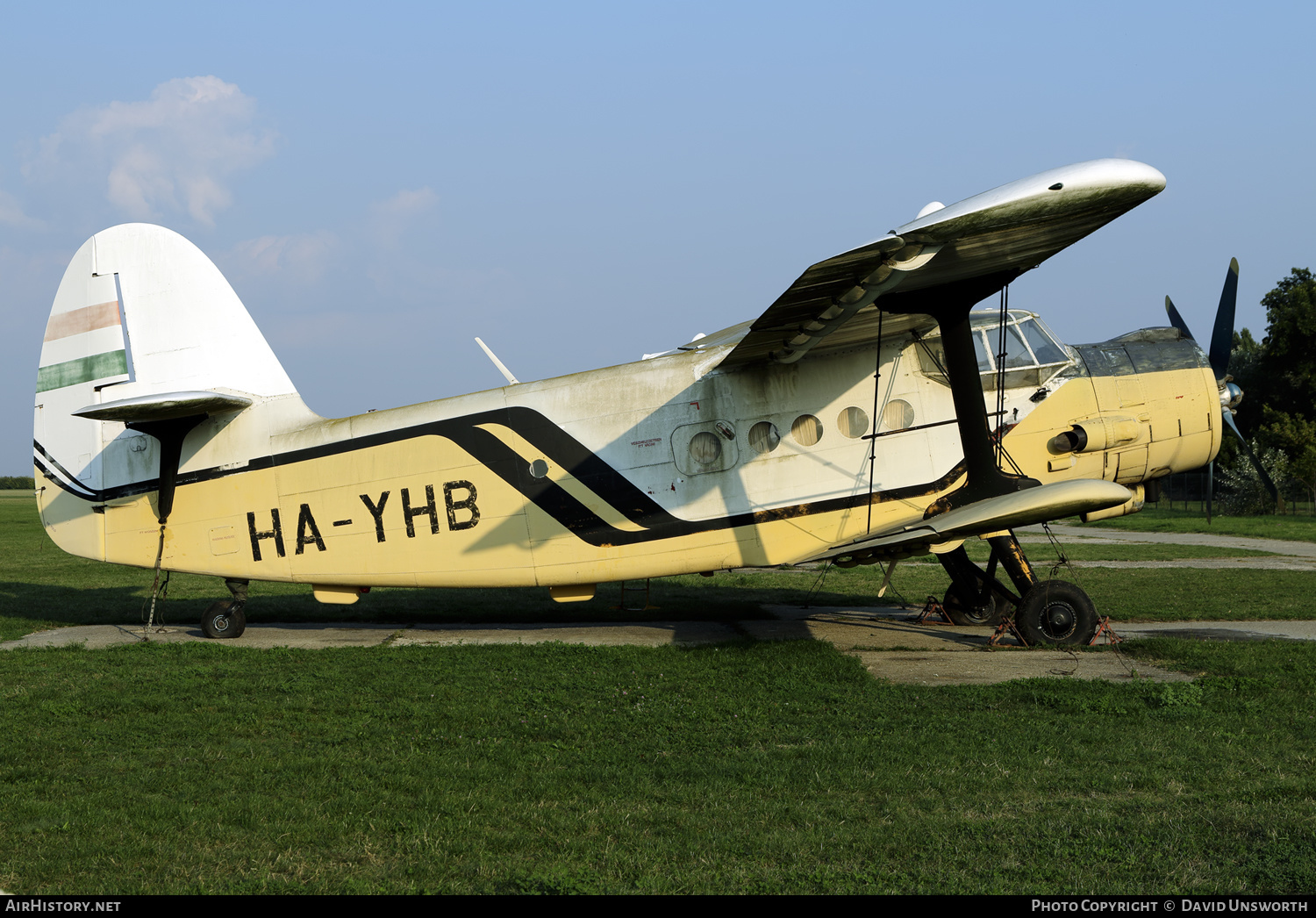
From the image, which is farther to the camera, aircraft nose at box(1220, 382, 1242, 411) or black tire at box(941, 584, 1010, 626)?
black tire at box(941, 584, 1010, 626)

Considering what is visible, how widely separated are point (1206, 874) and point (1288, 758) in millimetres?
2505

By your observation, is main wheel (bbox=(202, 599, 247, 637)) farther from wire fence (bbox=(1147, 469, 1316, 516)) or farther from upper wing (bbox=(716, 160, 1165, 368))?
wire fence (bbox=(1147, 469, 1316, 516))

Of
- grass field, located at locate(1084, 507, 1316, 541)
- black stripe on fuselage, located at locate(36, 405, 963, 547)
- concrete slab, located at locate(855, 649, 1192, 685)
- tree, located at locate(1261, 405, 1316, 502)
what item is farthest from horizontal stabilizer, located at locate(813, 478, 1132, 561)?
tree, located at locate(1261, 405, 1316, 502)

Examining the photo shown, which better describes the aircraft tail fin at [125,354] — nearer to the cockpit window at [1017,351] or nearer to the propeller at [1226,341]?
the cockpit window at [1017,351]

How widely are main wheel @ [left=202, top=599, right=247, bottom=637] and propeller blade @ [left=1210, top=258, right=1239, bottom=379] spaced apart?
12906 mm

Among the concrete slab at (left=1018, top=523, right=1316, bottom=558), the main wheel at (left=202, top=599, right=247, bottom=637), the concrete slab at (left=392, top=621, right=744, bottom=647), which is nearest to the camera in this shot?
the concrete slab at (left=392, top=621, right=744, bottom=647)

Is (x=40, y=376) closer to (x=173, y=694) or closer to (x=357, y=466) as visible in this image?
(x=357, y=466)

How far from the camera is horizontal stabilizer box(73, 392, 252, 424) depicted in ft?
34.5

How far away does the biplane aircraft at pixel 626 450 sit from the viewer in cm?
1062

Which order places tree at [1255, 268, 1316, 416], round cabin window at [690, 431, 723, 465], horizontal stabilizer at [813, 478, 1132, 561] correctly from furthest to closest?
1. tree at [1255, 268, 1316, 416]
2. round cabin window at [690, 431, 723, 465]
3. horizontal stabilizer at [813, 478, 1132, 561]

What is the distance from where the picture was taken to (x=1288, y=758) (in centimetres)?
610

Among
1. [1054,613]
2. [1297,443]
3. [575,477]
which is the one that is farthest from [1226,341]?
[1297,443]

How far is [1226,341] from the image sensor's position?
11.7 m

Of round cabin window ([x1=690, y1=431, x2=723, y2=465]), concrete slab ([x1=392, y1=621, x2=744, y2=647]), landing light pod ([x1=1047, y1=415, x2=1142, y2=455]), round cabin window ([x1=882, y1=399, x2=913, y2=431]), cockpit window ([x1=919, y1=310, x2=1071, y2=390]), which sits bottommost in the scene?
concrete slab ([x1=392, y1=621, x2=744, y2=647])
